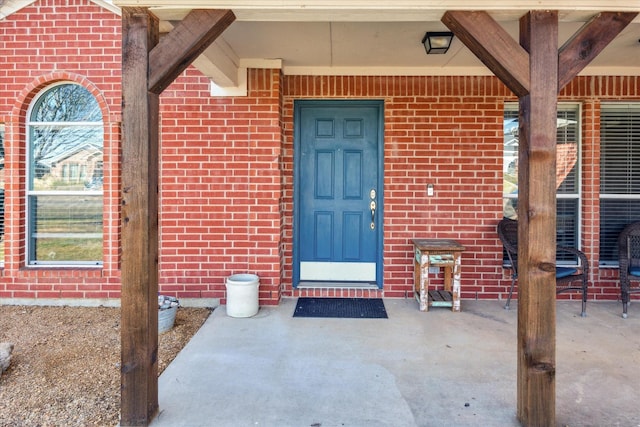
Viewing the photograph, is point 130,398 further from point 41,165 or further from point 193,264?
point 41,165

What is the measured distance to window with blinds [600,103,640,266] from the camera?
14.4ft

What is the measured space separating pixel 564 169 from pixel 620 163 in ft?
2.00

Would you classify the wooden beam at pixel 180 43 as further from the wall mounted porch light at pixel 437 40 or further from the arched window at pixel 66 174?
the arched window at pixel 66 174

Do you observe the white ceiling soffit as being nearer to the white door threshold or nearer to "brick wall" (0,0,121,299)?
"brick wall" (0,0,121,299)

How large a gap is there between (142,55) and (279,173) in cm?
216

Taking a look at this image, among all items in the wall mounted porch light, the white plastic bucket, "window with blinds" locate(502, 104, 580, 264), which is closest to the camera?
the wall mounted porch light

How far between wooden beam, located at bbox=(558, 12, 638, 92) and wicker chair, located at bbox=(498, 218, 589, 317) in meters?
2.25

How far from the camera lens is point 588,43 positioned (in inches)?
81.7

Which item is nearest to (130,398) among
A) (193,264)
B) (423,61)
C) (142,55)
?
(142,55)

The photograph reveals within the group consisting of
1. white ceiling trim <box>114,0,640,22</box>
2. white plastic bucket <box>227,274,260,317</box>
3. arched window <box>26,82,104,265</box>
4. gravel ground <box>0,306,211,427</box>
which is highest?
white ceiling trim <box>114,0,640,22</box>

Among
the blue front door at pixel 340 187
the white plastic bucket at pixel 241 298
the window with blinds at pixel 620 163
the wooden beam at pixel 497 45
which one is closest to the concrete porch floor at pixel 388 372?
the white plastic bucket at pixel 241 298

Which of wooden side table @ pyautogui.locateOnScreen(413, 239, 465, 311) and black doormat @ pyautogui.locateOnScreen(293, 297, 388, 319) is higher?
wooden side table @ pyautogui.locateOnScreen(413, 239, 465, 311)

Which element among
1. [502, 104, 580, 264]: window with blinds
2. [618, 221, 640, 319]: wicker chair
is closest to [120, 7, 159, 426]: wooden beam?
[502, 104, 580, 264]: window with blinds

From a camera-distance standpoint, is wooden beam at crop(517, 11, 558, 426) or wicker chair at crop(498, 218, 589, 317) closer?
wooden beam at crop(517, 11, 558, 426)
